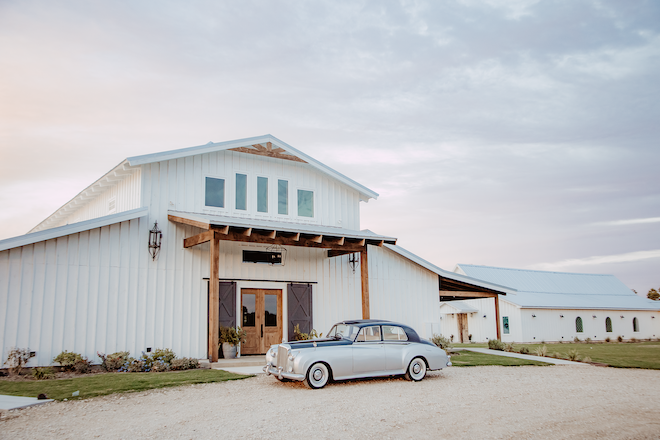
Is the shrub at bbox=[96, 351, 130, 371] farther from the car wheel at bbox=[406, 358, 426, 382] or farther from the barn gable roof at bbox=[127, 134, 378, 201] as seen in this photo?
the car wheel at bbox=[406, 358, 426, 382]

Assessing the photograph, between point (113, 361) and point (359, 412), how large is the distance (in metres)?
7.82

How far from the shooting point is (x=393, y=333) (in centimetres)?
1200

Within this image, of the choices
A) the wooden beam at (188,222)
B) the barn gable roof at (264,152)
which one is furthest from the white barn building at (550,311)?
the wooden beam at (188,222)

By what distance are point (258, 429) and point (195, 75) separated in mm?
13280

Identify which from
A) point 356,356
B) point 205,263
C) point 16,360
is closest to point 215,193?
point 205,263

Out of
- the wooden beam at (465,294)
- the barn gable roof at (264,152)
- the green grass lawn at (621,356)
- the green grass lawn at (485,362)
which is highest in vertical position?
the barn gable roof at (264,152)

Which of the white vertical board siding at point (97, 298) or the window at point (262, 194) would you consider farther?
the window at point (262, 194)

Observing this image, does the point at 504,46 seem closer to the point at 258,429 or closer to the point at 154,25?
the point at 154,25

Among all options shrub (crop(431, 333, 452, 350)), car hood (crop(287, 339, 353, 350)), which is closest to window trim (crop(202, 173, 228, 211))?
car hood (crop(287, 339, 353, 350))

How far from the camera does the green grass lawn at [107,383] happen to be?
9969mm

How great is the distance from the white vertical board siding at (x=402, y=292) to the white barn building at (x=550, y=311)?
50.4 feet

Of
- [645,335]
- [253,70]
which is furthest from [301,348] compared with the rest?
[645,335]

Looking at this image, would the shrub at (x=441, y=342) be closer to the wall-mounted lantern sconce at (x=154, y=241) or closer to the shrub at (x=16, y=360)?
the wall-mounted lantern sconce at (x=154, y=241)

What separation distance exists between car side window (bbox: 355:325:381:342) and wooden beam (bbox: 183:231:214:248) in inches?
211
